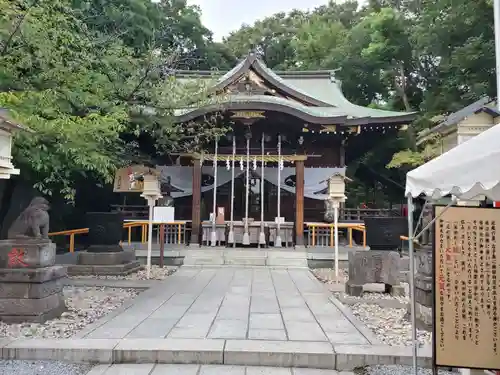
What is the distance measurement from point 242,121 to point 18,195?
261 inches

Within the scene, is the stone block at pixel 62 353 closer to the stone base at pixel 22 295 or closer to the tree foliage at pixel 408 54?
the stone base at pixel 22 295

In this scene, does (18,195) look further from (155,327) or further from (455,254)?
(455,254)

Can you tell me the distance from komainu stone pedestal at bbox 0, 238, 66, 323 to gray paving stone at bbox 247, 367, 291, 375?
2947 millimetres

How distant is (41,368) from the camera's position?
3711 millimetres

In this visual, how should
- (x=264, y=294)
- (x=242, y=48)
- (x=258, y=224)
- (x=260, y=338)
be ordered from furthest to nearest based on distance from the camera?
(x=242, y=48)
(x=258, y=224)
(x=264, y=294)
(x=260, y=338)

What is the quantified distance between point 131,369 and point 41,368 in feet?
2.63

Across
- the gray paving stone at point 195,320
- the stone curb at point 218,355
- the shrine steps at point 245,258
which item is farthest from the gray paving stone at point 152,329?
the shrine steps at point 245,258

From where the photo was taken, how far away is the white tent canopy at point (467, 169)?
8.31 ft

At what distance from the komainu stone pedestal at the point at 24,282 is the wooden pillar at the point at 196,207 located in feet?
24.8

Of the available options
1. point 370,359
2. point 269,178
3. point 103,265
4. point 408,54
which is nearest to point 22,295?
point 103,265

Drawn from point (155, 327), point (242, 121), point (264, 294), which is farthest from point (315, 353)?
point (242, 121)

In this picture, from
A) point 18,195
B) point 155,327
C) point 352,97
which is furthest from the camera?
point 352,97

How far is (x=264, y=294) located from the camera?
7.20 meters

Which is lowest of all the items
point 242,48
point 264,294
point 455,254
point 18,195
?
point 264,294
